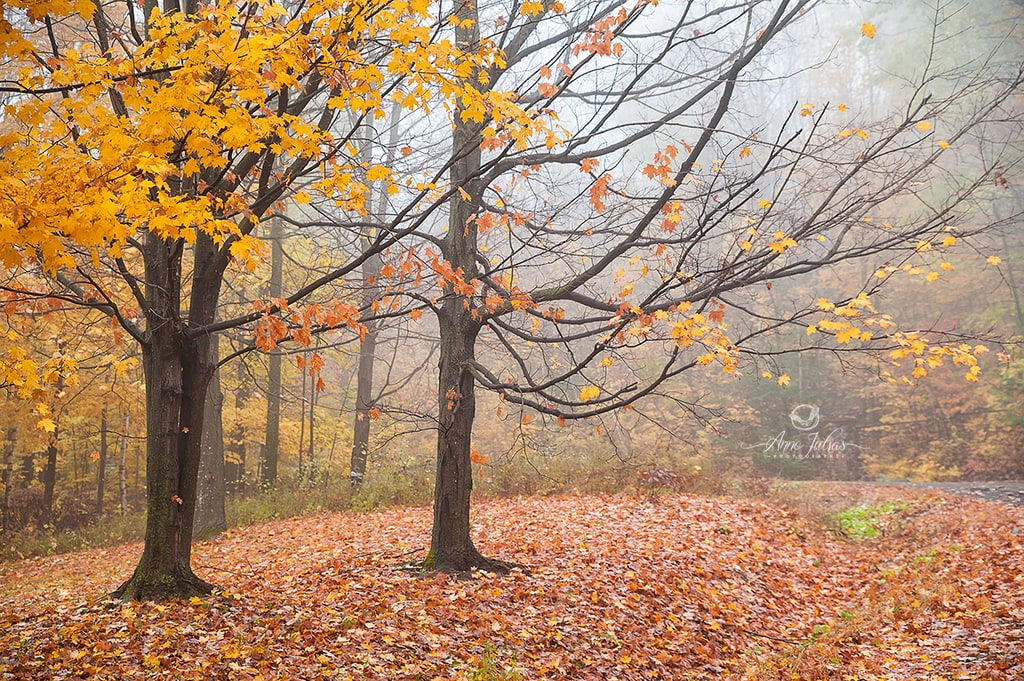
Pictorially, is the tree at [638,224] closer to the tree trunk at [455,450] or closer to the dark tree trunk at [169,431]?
the tree trunk at [455,450]

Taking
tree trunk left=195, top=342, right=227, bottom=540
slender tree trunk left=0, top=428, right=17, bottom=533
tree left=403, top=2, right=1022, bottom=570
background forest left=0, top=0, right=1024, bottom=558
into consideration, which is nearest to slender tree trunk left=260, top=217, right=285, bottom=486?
background forest left=0, top=0, right=1024, bottom=558

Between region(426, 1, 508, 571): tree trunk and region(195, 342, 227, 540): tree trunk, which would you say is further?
region(195, 342, 227, 540): tree trunk

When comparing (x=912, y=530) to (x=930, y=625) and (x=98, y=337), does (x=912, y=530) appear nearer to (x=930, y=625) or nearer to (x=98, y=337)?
(x=930, y=625)

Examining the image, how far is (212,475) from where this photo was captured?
41.7 feet

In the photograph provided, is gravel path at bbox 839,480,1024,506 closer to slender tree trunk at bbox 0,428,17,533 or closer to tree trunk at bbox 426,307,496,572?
tree trunk at bbox 426,307,496,572

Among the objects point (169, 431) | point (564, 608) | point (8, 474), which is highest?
point (169, 431)

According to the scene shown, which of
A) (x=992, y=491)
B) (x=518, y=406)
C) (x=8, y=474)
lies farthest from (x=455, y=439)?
(x=8, y=474)

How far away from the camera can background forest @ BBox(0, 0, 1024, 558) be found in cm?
1280

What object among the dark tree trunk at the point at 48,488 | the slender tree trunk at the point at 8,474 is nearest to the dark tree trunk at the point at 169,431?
the slender tree trunk at the point at 8,474

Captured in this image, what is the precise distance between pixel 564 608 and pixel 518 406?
1154 cm

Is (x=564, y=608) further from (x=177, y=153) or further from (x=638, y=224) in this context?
(x=177, y=153)

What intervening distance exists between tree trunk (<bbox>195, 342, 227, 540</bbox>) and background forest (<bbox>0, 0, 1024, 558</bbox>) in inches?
Answer: 1.4

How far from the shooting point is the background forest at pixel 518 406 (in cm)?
1280

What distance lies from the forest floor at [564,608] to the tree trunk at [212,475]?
39.2 inches
